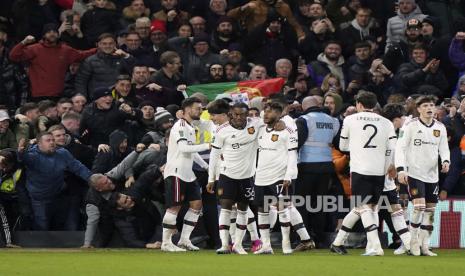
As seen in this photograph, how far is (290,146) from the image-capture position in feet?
63.2

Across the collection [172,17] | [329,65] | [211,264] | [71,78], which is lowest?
[211,264]

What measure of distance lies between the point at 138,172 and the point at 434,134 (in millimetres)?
5066

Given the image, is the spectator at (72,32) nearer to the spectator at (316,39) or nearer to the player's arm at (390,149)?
the spectator at (316,39)

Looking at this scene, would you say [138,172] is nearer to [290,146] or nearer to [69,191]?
[69,191]

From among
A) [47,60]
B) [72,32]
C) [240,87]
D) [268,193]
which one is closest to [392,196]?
[268,193]

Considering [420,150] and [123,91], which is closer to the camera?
[420,150]

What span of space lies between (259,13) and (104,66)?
11.8 ft

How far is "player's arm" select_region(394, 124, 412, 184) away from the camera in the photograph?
1834cm

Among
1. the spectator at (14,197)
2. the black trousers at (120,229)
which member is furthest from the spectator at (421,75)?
the spectator at (14,197)

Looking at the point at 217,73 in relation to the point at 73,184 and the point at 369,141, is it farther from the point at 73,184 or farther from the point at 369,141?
the point at 369,141

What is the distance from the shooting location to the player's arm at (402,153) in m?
18.3

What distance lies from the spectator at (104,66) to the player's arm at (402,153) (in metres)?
7.21

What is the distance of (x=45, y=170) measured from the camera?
2130 centimetres

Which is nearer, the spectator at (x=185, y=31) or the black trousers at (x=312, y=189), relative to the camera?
the black trousers at (x=312, y=189)
